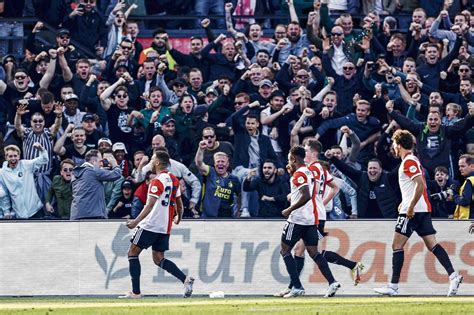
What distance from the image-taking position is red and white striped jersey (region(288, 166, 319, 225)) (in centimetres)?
1831

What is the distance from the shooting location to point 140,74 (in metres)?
25.6

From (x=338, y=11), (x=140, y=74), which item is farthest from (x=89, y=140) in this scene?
(x=338, y=11)

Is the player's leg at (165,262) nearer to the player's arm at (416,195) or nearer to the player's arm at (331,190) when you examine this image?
the player's arm at (331,190)

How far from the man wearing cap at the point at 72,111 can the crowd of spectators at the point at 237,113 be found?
0.13 feet

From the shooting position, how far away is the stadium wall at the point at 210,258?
2075 centimetres

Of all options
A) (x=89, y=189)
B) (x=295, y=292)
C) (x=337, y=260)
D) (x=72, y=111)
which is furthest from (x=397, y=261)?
(x=72, y=111)

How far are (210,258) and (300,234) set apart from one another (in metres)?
2.76

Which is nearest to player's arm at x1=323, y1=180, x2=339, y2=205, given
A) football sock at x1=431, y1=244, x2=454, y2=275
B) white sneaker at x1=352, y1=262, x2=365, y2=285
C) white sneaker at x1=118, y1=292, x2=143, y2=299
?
white sneaker at x1=352, y1=262, x2=365, y2=285

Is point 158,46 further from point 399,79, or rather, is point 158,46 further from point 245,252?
point 245,252

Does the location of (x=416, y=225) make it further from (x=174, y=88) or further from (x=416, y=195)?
(x=174, y=88)

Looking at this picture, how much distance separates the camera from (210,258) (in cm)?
2095

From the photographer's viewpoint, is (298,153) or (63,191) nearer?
(298,153)

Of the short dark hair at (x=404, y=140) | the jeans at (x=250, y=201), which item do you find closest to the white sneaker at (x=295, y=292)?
the short dark hair at (x=404, y=140)

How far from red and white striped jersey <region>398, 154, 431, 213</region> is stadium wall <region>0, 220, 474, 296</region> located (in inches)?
94.9
